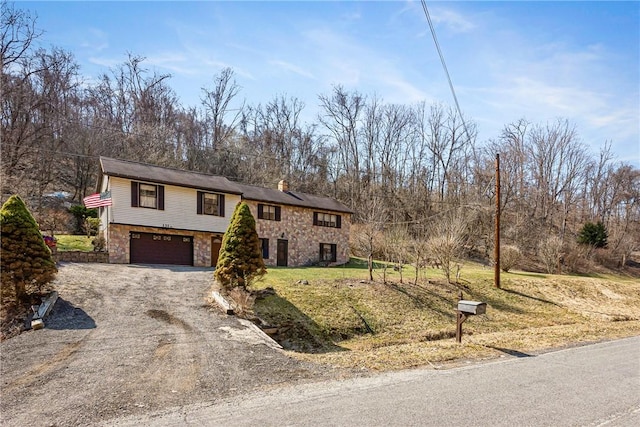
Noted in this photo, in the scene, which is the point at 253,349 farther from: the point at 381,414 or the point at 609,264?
the point at 609,264

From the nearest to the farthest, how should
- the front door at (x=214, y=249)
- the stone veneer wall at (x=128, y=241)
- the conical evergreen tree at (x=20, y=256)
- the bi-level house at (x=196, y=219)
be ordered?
the conical evergreen tree at (x=20, y=256) < the stone veneer wall at (x=128, y=241) < the bi-level house at (x=196, y=219) < the front door at (x=214, y=249)

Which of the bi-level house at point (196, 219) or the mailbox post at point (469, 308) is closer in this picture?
the mailbox post at point (469, 308)

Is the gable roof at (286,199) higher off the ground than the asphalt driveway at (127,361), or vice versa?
the gable roof at (286,199)

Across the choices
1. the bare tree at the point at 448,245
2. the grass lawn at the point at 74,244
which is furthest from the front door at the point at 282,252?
the grass lawn at the point at 74,244

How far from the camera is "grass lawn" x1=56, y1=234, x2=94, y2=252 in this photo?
22019 mm

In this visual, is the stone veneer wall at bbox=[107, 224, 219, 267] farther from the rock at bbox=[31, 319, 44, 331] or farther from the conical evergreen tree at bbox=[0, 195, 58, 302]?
the rock at bbox=[31, 319, 44, 331]

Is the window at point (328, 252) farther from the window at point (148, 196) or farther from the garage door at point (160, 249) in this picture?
the window at point (148, 196)

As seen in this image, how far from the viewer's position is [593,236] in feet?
126

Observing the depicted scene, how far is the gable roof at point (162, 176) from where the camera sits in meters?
21.7

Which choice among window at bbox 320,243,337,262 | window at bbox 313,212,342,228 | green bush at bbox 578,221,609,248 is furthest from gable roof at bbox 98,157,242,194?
green bush at bbox 578,221,609,248

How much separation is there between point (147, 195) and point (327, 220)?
12.3 meters

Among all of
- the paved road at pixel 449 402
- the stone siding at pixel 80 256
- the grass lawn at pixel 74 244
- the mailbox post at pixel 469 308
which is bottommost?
the paved road at pixel 449 402

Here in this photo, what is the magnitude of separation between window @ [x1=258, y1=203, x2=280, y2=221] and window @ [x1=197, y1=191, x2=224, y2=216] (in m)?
2.54

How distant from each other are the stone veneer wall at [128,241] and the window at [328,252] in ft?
26.0
